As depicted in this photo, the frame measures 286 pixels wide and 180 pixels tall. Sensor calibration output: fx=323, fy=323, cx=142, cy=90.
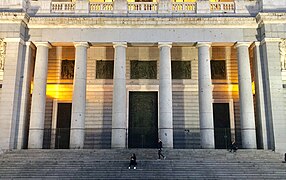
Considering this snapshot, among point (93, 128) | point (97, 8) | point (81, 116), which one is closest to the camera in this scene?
point (81, 116)

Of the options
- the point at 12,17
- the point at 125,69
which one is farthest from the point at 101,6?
the point at 12,17

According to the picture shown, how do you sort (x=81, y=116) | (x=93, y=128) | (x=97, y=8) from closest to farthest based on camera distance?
1. (x=81, y=116)
2. (x=97, y=8)
3. (x=93, y=128)

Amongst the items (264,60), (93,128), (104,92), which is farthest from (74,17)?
(264,60)

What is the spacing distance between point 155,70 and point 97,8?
7807 mm

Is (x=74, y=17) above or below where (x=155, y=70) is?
above

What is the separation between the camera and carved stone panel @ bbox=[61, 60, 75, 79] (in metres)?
30.4

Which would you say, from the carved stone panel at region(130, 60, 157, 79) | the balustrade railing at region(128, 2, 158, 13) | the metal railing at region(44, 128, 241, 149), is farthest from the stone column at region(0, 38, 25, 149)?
the carved stone panel at region(130, 60, 157, 79)

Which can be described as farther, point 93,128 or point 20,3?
point 93,128

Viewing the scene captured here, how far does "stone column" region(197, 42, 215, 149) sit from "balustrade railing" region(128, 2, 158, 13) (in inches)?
194

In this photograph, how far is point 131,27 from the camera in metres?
26.5

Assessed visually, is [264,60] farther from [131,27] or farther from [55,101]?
[55,101]

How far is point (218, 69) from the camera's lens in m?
30.7

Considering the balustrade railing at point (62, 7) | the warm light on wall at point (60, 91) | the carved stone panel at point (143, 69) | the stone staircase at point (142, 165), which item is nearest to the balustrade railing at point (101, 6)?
the balustrade railing at point (62, 7)

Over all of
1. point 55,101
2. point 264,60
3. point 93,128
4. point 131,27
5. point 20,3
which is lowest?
point 93,128
